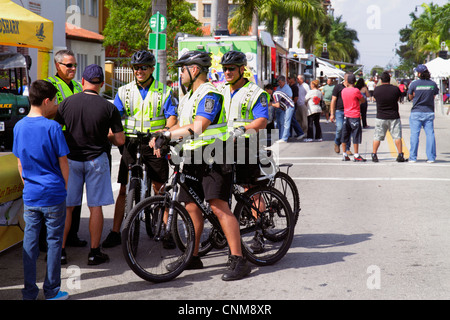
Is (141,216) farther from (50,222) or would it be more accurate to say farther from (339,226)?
(339,226)

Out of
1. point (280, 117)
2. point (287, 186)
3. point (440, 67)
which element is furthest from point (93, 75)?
point (440, 67)

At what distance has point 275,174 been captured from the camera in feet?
21.3

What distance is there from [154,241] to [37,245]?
42.5 inches

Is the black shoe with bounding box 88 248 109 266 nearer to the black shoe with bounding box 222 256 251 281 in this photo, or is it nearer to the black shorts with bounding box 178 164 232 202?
the black shorts with bounding box 178 164 232 202

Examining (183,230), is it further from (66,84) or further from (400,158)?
(400,158)

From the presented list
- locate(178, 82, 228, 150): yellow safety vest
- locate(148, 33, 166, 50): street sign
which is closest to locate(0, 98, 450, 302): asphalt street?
locate(178, 82, 228, 150): yellow safety vest

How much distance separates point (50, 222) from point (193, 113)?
1.58m

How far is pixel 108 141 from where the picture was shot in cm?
616

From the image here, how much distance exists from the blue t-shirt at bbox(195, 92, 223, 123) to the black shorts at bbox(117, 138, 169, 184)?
1.36 metres

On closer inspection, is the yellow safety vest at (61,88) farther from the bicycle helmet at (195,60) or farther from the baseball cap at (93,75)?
the bicycle helmet at (195,60)

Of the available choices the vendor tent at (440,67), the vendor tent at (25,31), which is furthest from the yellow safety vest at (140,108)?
the vendor tent at (440,67)

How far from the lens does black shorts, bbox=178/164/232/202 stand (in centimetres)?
538

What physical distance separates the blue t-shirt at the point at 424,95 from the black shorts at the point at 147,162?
8589 mm

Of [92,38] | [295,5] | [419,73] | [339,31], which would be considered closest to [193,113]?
[419,73]
